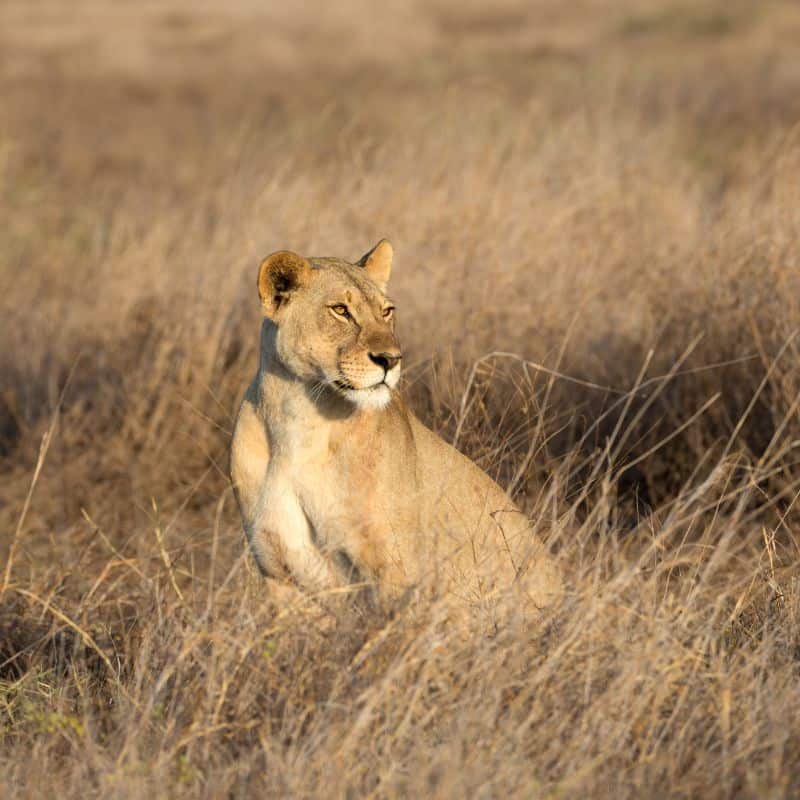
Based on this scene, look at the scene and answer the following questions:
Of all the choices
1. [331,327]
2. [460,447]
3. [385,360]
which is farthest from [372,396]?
[460,447]

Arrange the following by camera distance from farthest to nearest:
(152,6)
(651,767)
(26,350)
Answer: (152,6), (26,350), (651,767)

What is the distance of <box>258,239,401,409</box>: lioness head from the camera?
453 cm

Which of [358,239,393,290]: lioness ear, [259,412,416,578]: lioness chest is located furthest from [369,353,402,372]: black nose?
[358,239,393,290]: lioness ear

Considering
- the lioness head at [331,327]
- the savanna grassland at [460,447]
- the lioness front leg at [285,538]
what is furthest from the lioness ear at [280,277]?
the savanna grassland at [460,447]

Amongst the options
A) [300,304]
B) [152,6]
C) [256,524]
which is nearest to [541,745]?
[256,524]

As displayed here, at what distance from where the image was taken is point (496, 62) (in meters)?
24.6

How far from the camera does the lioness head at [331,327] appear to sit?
4527mm

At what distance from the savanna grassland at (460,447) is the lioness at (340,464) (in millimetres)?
190

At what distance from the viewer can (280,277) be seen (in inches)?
186

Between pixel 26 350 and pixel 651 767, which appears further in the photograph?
pixel 26 350

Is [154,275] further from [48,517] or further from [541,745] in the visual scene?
[541,745]

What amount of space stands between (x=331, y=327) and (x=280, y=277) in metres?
0.24

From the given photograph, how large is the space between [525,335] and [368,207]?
1.48 meters

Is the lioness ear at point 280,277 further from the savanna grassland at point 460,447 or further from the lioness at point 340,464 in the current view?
the savanna grassland at point 460,447
